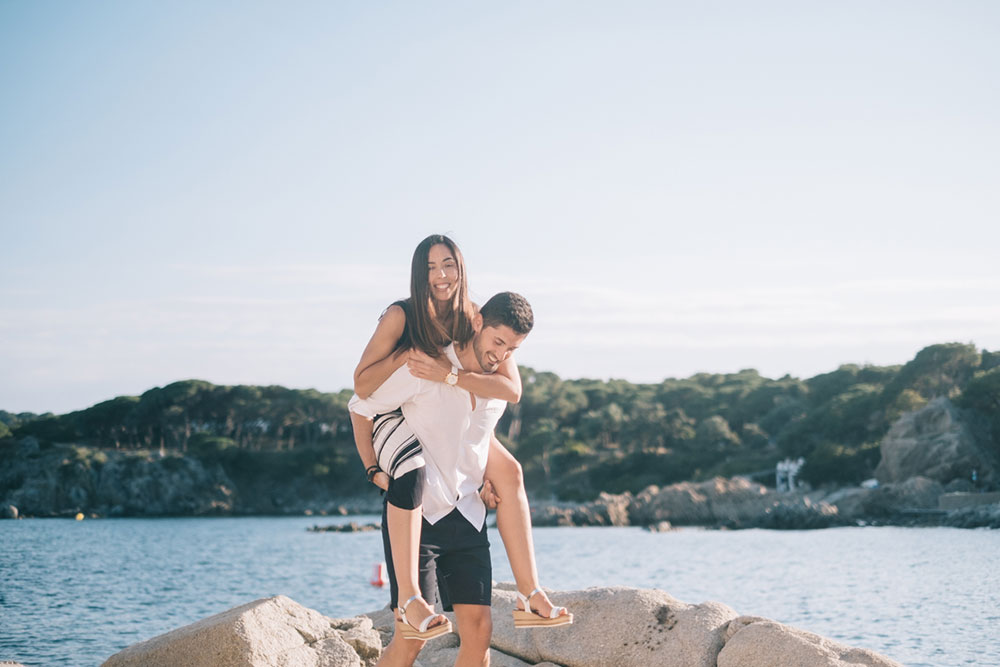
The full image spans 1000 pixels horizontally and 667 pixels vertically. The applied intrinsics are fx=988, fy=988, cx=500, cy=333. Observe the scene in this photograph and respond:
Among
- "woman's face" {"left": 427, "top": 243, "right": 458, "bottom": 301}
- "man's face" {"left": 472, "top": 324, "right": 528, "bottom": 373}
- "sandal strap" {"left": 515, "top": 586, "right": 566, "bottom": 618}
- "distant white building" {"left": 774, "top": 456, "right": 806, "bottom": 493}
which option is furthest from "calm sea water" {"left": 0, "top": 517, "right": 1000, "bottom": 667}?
"distant white building" {"left": 774, "top": 456, "right": 806, "bottom": 493}

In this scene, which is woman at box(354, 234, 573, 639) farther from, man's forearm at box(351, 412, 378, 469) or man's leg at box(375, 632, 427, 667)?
man's leg at box(375, 632, 427, 667)

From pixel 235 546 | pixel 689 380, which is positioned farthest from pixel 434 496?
pixel 689 380

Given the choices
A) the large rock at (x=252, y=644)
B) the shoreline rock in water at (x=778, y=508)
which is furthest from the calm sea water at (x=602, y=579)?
the large rock at (x=252, y=644)

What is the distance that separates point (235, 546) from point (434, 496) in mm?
47364

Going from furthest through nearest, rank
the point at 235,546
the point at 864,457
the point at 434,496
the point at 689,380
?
the point at 689,380
the point at 864,457
the point at 235,546
the point at 434,496

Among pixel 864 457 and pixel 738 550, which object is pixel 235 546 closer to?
pixel 738 550

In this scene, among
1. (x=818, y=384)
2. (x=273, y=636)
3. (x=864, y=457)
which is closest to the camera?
(x=273, y=636)

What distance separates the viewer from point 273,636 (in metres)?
5.92

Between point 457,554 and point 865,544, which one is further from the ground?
point 457,554

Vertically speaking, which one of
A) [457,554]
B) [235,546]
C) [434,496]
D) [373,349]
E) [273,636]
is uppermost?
[373,349]

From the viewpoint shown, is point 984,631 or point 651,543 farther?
point 651,543

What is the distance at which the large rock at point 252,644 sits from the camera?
5.67 m

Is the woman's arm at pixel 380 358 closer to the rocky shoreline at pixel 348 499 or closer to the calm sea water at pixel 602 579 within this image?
the calm sea water at pixel 602 579

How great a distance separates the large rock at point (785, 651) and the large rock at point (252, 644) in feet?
7.95
